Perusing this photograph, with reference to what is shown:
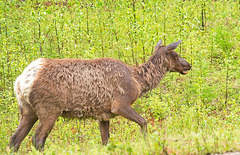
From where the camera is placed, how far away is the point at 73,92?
26.6ft

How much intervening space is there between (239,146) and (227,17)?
12899 millimetres

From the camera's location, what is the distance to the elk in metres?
7.80

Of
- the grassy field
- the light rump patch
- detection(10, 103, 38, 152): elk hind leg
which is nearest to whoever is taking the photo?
the light rump patch

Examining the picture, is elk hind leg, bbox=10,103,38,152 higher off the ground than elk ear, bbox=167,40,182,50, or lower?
lower

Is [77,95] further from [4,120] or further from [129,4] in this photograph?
[129,4]

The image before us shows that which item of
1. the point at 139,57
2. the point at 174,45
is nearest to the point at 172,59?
the point at 174,45

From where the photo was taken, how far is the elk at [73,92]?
25.6ft

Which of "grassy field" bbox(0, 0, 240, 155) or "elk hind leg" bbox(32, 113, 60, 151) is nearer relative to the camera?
A: "elk hind leg" bbox(32, 113, 60, 151)

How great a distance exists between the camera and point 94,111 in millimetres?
8375

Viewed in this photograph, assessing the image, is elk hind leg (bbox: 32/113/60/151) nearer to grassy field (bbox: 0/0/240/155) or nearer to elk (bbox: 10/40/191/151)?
elk (bbox: 10/40/191/151)

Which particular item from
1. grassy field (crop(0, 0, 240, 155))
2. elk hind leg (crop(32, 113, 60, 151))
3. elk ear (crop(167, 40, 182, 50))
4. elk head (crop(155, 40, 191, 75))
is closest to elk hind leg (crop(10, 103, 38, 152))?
elk hind leg (crop(32, 113, 60, 151))

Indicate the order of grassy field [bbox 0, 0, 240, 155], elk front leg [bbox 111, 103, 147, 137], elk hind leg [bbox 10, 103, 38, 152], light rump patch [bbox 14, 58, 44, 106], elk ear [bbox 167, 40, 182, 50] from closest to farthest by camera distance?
1. light rump patch [bbox 14, 58, 44, 106]
2. elk hind leg [bbox 10, 103, 38, 152]
3. elk front leg [bbox 111, 103, 147, 137]
4. elk ear [bbox 167, 40, 182, 50]
5. grassy field [bbox 0, 0, 240, 155]

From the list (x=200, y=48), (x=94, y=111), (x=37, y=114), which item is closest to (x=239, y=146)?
(x=94, y=111)

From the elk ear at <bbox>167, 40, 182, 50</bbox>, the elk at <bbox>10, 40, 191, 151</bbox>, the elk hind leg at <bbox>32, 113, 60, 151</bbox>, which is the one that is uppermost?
the elk ear at <bbox>167, 40, 182, 50</bbox>
